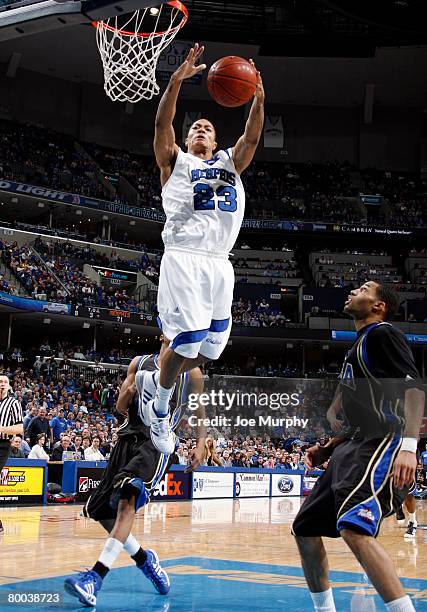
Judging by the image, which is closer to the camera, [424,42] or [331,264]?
[424,42]

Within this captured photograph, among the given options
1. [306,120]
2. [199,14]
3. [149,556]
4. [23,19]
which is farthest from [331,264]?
[149,556]

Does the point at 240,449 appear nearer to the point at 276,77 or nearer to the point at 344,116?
the point at 276,77

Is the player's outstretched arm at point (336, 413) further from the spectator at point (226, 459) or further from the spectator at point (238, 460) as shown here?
the spectator at point (238, 460)

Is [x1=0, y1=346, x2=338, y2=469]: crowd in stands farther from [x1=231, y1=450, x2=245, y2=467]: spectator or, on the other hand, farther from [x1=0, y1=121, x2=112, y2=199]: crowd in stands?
[x1=0, y1=121, x2=112, y2=199]: crowd in stands

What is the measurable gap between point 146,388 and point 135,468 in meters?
0.67

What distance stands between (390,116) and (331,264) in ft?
36.6

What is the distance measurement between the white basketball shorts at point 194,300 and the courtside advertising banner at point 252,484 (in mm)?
15376

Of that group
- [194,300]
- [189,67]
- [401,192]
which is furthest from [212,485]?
[401,192]

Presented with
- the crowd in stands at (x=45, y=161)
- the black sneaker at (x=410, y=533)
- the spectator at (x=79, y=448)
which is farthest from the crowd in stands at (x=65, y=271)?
the black sneaker at (x=410, y=533)

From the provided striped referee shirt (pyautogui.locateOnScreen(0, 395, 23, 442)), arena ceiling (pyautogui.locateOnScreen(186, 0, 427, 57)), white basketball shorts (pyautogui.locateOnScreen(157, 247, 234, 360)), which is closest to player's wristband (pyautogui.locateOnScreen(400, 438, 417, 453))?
white basketball shorts (pyautogui.locateOnScreen(157, 247, 234, 360))

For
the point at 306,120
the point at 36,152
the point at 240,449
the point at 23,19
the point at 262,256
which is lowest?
the point at 240,449

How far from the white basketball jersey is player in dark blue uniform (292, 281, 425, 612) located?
120 centimetres

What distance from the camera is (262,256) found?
40.8 meters

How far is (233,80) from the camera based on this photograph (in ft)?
18.3
